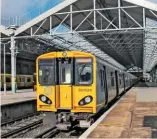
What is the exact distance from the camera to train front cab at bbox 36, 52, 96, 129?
12.4 metres

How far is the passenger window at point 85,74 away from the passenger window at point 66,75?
380 millimetres

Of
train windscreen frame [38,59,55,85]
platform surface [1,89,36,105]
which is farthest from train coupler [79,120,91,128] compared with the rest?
platform surface [1,89,36,105]

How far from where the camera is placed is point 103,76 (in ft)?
47.2

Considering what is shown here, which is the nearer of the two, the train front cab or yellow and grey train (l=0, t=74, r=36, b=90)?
the train front cab

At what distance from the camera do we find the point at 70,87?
41.1 ft

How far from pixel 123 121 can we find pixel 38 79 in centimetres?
324

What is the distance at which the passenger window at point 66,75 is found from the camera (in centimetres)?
1263

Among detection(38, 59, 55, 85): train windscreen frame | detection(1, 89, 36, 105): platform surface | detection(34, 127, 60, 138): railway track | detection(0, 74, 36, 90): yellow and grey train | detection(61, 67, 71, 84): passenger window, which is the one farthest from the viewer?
detection(0, 74, 36, 90): yellow and grey train

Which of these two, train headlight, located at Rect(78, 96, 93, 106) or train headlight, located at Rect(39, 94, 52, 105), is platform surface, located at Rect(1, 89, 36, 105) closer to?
train headlight, located at Rect(39, 94, 52, 105)

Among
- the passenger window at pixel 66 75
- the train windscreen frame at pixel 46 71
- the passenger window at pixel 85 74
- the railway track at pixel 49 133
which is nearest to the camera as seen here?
the railway track at pixel 49 133

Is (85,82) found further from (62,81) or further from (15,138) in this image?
(15,138)

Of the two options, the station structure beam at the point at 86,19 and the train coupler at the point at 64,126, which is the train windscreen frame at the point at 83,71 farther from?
the station structure beam at the point at 86,19

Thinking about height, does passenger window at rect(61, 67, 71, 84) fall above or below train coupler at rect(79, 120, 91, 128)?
above

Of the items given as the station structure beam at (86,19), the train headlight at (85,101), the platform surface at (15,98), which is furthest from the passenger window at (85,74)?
the station structure beam at (86,19)
